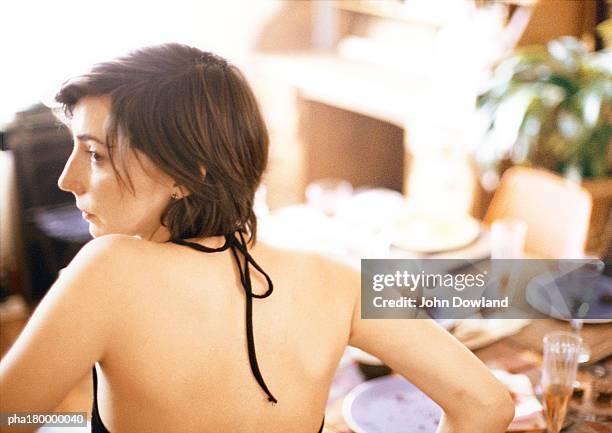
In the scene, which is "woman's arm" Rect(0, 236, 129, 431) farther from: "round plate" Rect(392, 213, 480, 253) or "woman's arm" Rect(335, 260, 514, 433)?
"round plate" Rect(392, 213, 480, 253)

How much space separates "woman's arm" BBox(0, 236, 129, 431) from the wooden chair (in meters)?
1.66

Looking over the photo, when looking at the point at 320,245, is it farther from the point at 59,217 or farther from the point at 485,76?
the point at 59,217

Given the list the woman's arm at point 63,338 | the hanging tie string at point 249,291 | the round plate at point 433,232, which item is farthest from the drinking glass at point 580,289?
the woman's arm at point 63,338

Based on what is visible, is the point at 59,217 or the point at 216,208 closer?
the point at 216,208

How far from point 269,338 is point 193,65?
1.20ft

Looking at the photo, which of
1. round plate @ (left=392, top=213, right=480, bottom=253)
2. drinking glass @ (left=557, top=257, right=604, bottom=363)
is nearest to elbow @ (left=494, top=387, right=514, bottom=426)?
drinking glass @ (left=557, top=257, right=604, bottom=363)

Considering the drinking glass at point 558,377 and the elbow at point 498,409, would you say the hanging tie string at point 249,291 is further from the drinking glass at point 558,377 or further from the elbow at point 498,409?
the drinking glass at point 558,377

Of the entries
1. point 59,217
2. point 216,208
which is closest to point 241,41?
point 59,217

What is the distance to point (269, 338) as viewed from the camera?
39.1 inches

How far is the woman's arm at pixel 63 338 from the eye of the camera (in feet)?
2.60

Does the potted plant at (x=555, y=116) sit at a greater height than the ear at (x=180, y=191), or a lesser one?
lesser

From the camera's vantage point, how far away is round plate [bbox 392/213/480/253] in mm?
2072

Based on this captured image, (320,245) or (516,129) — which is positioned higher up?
(516,129)

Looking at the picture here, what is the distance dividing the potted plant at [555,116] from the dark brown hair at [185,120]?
1925 mm
